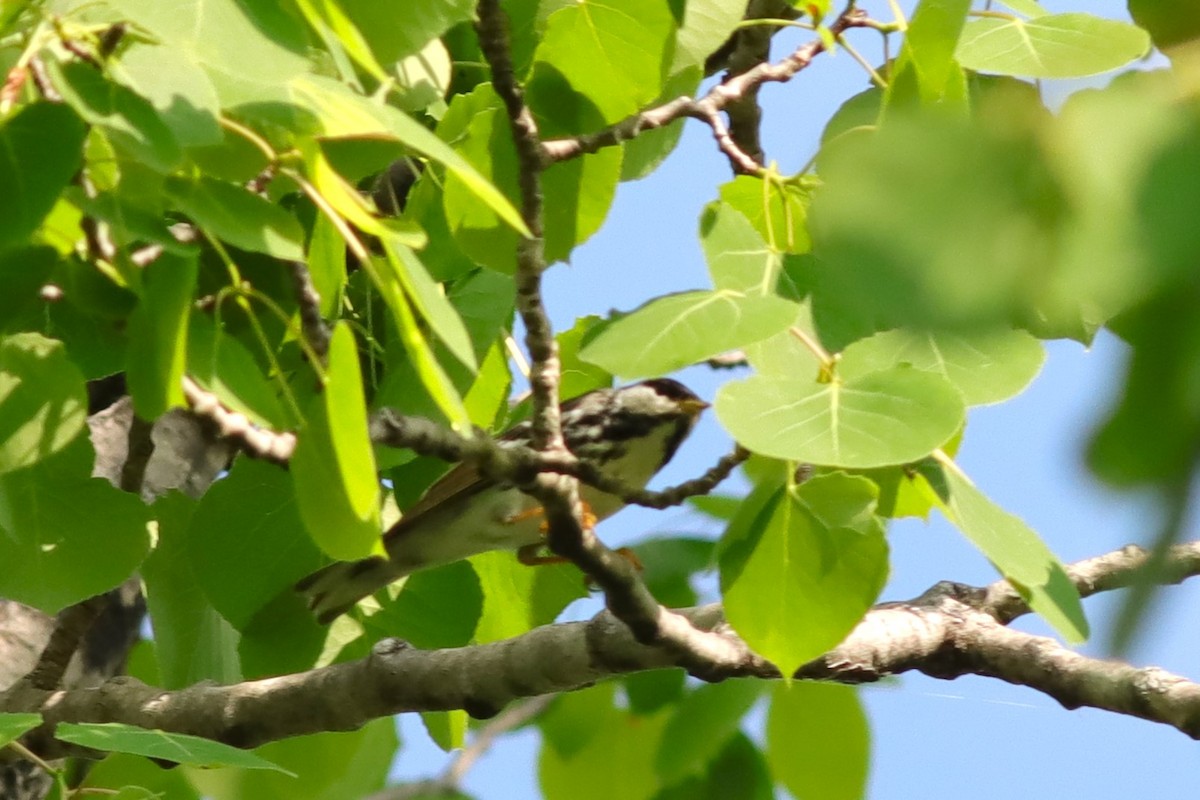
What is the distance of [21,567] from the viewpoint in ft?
5.14

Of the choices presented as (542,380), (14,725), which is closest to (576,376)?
(542,380)

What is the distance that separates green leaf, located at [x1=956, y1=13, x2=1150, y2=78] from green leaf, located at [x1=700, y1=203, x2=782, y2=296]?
14.2 inches

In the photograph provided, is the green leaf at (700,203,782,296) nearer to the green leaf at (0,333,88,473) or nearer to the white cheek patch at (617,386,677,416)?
the green leaf at (0,333,88,473)

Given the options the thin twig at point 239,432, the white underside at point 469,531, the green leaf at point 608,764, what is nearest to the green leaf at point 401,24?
the thin twig at point 239,432

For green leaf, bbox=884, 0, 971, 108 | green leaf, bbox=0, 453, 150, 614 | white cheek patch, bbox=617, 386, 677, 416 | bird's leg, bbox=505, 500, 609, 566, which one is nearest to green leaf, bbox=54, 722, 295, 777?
green leaf, bbox=0, 453, 150, 614

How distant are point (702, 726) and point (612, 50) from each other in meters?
0.83

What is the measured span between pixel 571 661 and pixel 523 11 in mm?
893

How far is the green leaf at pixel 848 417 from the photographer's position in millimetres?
1112

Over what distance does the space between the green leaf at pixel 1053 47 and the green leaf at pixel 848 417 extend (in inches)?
19.7

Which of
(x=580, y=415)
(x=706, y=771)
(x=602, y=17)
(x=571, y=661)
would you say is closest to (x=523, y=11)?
(x=602, y=17)

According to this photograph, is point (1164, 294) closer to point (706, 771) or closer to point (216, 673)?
point (706, 771)

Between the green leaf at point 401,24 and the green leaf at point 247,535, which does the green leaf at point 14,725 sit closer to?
the green leaf at point 247,535

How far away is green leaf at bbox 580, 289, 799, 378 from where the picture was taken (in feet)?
3.94

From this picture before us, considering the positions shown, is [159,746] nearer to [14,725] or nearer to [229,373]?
[14,725]
